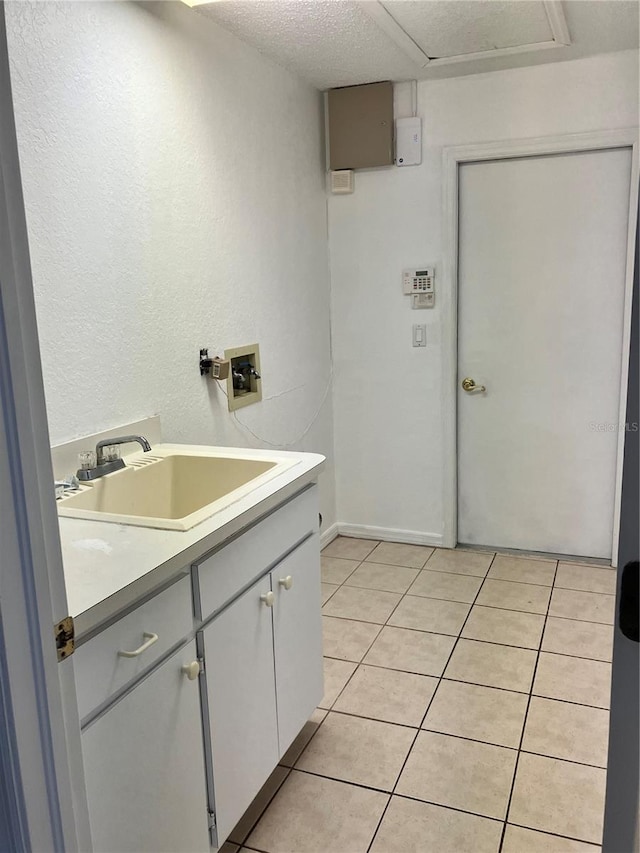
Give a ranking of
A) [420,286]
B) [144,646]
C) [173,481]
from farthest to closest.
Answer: [420,286] < [173,481] < [144,646]

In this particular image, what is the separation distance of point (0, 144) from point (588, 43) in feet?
9.30

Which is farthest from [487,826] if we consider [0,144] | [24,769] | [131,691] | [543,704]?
[0,144]

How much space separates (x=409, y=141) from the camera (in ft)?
11.2

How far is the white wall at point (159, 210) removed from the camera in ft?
6.19

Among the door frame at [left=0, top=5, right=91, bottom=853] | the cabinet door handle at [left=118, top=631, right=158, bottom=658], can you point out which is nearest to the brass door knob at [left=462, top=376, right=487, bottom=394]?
the cabinet door handle at [left=118, top=631, right=158, bottom=658]

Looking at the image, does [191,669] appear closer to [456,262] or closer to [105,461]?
[105,461]

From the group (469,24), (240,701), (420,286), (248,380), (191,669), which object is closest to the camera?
(191,669)

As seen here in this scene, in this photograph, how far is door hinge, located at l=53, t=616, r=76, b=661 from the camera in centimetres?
93

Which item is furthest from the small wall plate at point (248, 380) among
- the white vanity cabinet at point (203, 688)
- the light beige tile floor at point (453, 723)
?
the light beige tile floor at point (453, 723)

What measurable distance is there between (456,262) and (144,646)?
266 centimetres

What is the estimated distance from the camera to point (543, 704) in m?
2.35

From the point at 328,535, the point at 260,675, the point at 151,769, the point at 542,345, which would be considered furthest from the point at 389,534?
the point at 151,769

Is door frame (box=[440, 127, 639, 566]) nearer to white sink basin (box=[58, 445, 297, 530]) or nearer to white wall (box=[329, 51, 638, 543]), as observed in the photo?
white wall (box=[329, 51, 638, 543])

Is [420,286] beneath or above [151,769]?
above
